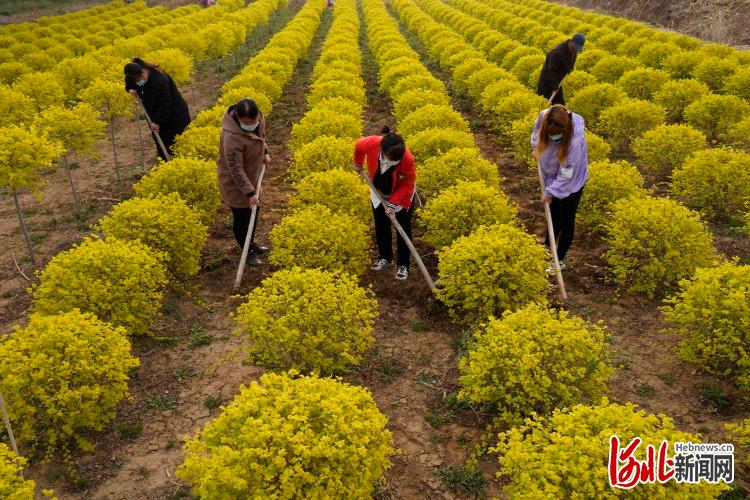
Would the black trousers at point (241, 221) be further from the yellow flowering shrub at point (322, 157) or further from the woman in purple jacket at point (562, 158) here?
the woman in purple jacket at point (562, 158)

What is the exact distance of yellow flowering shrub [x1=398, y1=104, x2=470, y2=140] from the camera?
33.8 ft

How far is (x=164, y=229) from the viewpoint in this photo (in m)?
6.78

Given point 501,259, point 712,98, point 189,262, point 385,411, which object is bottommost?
point 385,411

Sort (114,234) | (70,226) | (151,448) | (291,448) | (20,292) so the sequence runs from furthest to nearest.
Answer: (70,226)
(20,292)
(114,234)
(151,448)
(291,448)

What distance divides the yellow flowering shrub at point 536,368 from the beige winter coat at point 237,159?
3.75 m

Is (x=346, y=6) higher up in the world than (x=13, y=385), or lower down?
higher up

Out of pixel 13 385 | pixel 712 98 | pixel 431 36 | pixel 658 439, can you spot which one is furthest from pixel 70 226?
pixel 431 36

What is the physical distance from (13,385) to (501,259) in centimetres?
485

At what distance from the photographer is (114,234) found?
675 centimetres

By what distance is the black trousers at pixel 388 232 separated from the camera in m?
6.82

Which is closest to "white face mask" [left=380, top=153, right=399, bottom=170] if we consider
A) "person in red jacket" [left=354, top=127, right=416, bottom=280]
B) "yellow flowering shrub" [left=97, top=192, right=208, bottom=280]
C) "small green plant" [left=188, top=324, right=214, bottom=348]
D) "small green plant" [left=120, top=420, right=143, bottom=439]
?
"person in red jacket" [left=354, top=127, right=416, bottom=280]

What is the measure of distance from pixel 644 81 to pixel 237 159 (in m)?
11.4

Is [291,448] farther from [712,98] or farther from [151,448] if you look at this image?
[712,98]

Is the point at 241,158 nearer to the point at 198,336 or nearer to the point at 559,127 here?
the point at 198,336
